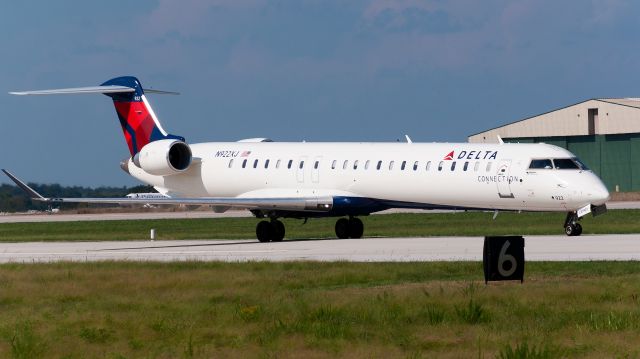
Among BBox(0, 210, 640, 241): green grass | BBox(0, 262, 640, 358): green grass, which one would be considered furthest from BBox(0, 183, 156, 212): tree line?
BBox(0, 262, 640, 358): green grass

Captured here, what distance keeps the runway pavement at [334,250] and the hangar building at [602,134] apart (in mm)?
49140

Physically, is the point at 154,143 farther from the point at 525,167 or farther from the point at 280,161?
the point at 525,167

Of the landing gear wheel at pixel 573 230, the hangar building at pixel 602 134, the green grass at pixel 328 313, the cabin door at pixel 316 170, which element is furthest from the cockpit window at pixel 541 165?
the hangar building at pixel 602 134

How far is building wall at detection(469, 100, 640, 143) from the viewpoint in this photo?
8250 cm

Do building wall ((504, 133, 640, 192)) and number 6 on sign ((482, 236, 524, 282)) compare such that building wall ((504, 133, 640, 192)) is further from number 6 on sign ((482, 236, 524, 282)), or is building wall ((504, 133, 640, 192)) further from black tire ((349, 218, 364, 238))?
number 6 on sign ((482, 236, 524, 282))

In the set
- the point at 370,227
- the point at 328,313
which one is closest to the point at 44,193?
the point at 370,227

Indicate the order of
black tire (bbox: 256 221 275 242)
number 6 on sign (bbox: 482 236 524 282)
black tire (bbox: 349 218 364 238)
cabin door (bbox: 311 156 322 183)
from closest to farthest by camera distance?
1. number 6 on sign (bbox: 482 236 524 282)
2. black tire (bbox: 256 221 275 242)
3. cabin door (bbox: 311 156 322 183)
4. black tire (bbox: 349 218 364 238)

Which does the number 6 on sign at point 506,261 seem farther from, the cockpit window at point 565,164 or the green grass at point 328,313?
the cockpit window at point 565,164

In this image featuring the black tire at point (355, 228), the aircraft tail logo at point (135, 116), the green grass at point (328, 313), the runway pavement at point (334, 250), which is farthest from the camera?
the aircraft tail logo at point (135, 116)

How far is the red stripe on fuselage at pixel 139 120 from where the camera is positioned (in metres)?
40.8

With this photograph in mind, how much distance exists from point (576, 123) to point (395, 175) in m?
51.2

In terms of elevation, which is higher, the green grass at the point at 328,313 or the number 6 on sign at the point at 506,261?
the number 6 on sign at the point at 506,261

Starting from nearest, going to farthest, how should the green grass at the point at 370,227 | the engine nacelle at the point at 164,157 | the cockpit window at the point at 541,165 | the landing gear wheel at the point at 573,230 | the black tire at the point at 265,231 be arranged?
the cockpit window at the point at 541,165, the landing gear wheel at the point at 573,230, the black tire at the point at 265,231, the engine nacelle at the point at 164,157, the green grass at the point at 370,227

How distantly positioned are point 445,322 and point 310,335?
1.85 meters
